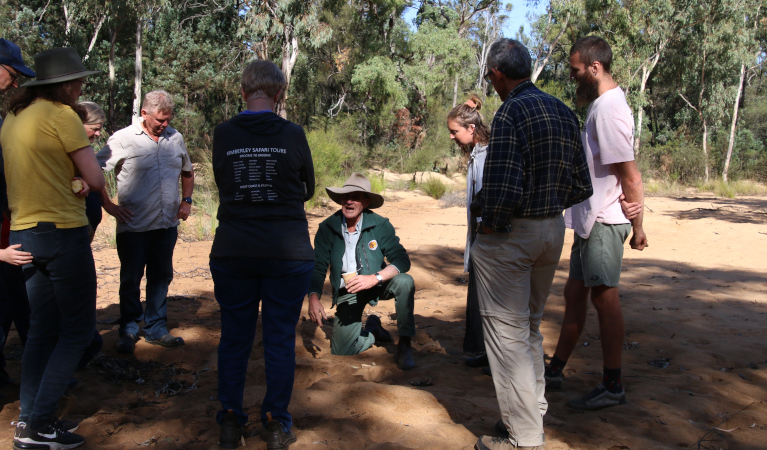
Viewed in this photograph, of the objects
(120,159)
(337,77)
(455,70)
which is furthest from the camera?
(337,77)

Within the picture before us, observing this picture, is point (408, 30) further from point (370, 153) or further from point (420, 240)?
point (420, 240)

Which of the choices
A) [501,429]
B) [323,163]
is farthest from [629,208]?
[323,163]

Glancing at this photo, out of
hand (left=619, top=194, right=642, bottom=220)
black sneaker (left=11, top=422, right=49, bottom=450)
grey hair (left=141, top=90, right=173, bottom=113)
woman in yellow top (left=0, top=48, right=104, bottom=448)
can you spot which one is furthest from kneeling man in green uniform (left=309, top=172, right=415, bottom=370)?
black sneaker (left=11, top=422, right=49, bottom=450)

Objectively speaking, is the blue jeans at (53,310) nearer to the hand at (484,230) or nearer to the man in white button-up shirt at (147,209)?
the man in white button-up shirt at (147,209)

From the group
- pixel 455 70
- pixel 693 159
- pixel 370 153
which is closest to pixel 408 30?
pixel 455 70

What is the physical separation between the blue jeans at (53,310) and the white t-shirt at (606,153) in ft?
8.40

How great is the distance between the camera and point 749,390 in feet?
11.2

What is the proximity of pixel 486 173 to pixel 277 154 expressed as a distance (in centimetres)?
92

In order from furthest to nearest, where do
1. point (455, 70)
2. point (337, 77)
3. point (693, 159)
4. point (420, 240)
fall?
point (337, 77), point (455, 70), point (693, 159), point (420, 240)

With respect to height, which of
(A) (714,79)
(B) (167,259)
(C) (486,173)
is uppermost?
(A) (714,79)

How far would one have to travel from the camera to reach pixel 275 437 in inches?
99.3

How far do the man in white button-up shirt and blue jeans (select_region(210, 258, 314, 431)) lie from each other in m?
1.59

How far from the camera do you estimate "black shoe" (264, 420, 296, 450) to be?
8.26 ft

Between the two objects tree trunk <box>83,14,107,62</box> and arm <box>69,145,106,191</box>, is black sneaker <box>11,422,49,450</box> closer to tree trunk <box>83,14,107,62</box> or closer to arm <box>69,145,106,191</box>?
arm <box>69,145,106,191</box>
